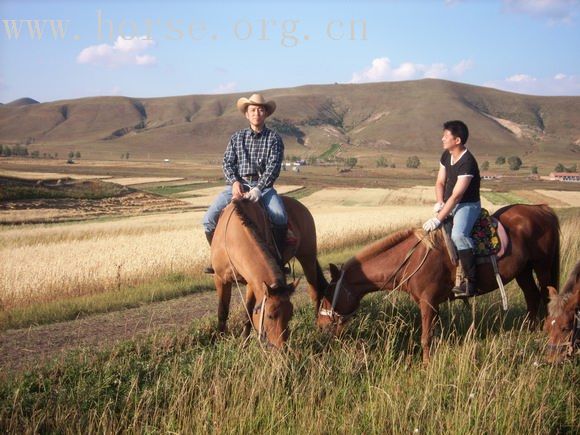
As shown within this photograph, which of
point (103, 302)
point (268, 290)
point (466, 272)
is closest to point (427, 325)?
point (466, 272)

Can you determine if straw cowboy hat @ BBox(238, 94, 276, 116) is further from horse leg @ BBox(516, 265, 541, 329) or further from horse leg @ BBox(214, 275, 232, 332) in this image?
horse leg @ BBox(516, 265, 541, 329)

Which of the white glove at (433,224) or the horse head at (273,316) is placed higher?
the white glove at (433,224)

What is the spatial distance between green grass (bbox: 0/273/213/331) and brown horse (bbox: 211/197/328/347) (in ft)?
12.6

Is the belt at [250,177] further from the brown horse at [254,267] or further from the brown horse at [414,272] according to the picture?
the brown horse at [414,272]

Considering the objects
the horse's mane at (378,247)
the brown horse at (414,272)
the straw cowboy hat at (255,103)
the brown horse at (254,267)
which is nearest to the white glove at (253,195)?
the brown horse at (254,267)

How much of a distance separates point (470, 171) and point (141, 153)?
17198 cm

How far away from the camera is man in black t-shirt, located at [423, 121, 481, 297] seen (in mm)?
6199

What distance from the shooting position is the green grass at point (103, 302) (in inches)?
347

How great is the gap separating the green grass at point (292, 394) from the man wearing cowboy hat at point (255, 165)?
207 centimetres

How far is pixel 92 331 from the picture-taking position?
26.3ft

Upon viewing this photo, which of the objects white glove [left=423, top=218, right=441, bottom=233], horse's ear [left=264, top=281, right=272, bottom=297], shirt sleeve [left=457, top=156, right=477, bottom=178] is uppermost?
shirt sleeve [left=457, top=156, right=477, bottom=178]

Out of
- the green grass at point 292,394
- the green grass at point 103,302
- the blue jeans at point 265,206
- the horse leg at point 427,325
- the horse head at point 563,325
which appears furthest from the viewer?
the green grass at point 103,302

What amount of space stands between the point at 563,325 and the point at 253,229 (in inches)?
141

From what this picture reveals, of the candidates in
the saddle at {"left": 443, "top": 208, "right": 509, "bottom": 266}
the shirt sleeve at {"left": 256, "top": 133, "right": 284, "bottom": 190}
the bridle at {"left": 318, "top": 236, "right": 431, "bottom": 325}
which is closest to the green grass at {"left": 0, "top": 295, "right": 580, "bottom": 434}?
the bridle at {"left": 318, "top": 236, "right": 431, "bottom": 325}
